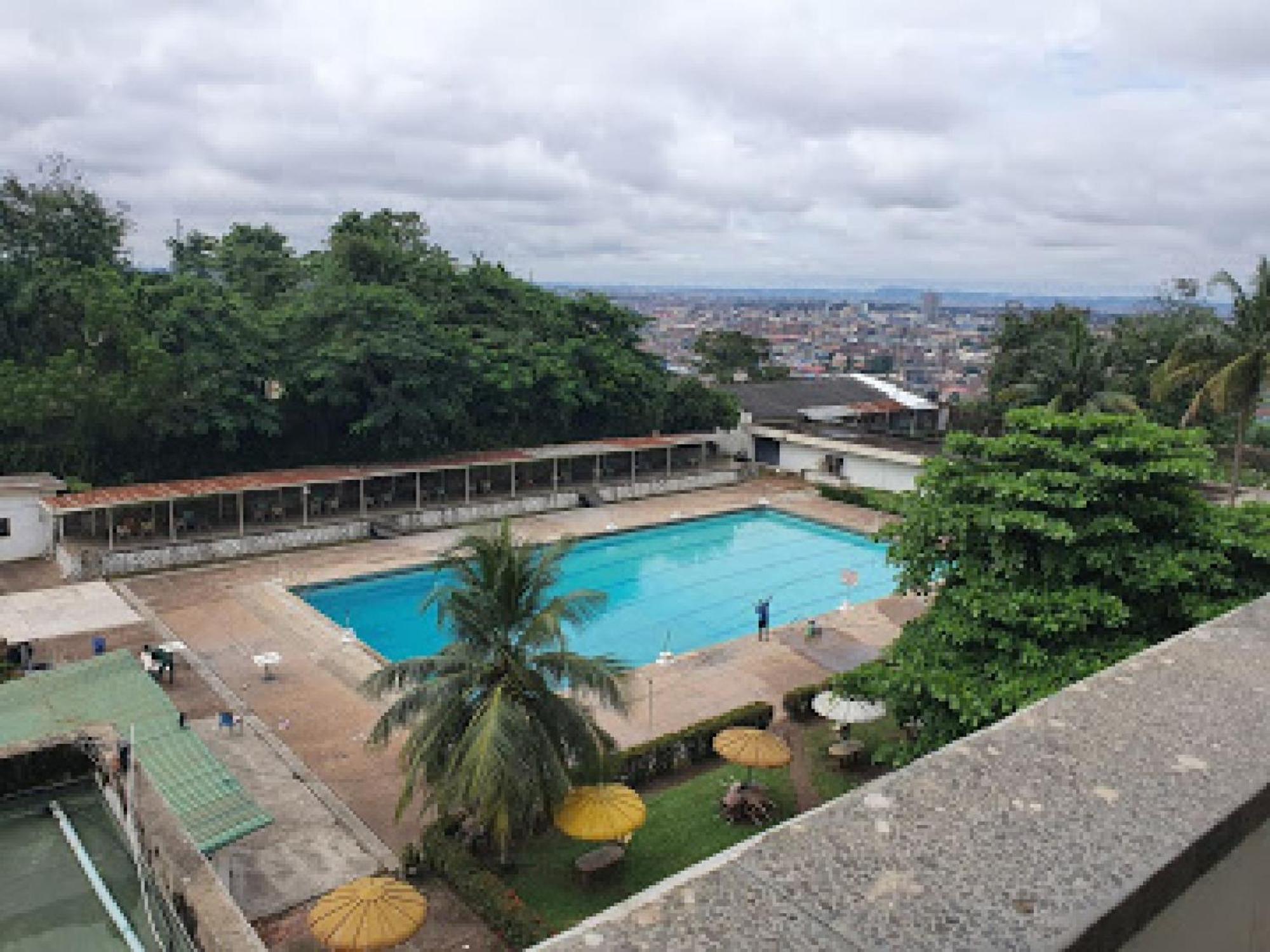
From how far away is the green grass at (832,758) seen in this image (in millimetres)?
13320

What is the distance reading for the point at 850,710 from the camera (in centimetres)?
1354

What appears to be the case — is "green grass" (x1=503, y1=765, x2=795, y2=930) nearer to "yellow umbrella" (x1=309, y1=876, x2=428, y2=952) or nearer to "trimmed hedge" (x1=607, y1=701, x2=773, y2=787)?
"trimmed hedge" (x1=607, y1=701, x2=773, y2=787)

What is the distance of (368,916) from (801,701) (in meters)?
8.54

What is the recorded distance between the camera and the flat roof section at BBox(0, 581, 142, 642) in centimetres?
1862

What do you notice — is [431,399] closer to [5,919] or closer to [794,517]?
[794,517]

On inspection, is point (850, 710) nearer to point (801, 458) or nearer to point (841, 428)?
point (801, 458)

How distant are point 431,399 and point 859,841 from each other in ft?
96.4

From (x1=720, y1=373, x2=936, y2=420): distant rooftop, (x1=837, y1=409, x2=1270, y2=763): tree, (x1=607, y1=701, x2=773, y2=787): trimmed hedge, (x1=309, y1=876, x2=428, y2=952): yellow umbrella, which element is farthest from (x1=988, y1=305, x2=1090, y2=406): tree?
(x1=309, y1=876, x2=428, y2=952): yellow umbrella

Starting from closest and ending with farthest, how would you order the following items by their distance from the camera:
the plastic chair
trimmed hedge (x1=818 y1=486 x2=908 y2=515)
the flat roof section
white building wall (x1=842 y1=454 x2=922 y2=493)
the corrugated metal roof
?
the plastic chair, the flat roof section, the corrugated metal roof, trimmed hedge (x1=818 y1=486 x2=908 y2=515), white building wall (x1=842 y1=454 x2=922 y2=493)

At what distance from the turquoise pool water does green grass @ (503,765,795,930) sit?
759 centimetres

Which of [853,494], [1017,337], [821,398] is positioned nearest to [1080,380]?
[853,494]

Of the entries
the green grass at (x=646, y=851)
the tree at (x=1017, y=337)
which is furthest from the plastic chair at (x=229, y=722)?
the tree at (x=1017, y=337)

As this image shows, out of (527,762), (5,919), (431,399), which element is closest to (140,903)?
(5,919)

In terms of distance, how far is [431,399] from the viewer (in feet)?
100
